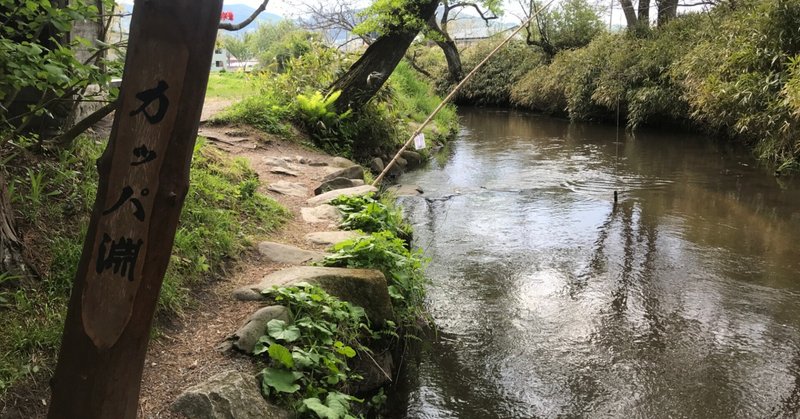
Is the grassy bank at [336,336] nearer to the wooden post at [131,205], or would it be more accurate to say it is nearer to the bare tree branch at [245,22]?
the wooden post at [131,205]

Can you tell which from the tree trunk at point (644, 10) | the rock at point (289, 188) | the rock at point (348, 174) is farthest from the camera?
the tree trunk at point (644, 10)

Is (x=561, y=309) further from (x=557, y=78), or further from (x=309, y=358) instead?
(x=557, y=78)

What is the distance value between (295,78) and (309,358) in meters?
7.64

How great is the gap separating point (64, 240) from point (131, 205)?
5.07 ft

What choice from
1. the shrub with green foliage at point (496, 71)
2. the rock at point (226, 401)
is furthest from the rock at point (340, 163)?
the shrub with green foliage at point (496, 71)

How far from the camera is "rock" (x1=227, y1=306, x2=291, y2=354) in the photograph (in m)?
2.65

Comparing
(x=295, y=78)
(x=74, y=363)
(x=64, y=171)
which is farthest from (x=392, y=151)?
(x=74, y=363)

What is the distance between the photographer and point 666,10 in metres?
14.8

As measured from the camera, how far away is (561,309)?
14.1 ft

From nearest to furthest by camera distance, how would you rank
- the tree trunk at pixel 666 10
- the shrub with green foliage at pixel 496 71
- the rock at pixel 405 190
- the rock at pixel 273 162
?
1. the rock at pixel 273 162
2. the rock at pixel 405 190
3. the tree trunk at pixel 666 10
4. the shrub with green foliage at pixel 496 71

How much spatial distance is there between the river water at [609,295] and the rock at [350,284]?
0.50 m

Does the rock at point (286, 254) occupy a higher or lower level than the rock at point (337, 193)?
lower

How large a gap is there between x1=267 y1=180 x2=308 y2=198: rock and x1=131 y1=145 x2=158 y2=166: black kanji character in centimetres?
407

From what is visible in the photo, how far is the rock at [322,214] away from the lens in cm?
488
